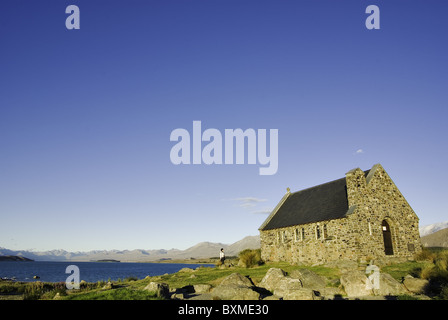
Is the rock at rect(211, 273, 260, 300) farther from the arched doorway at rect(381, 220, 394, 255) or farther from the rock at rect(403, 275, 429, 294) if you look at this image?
the arched doorway at rect(381, 220, 394, 255)

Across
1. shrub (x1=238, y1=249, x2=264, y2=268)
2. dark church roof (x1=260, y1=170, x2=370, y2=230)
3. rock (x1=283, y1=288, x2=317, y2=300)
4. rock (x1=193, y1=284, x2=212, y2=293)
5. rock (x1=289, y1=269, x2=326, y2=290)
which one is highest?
dark church roof (x1=260, y1=170, x2=370, y2=230)

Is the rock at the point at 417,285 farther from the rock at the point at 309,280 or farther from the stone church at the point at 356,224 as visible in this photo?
the stone church at the point at 356,224

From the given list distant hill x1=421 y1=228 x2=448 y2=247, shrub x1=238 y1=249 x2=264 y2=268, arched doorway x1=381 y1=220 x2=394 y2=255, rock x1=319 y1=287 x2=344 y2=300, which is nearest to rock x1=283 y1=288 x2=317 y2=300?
rock x1=319 y1=287 x2=344 y2=300

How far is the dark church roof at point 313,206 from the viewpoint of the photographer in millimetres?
32625

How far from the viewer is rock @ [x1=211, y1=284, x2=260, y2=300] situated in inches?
582

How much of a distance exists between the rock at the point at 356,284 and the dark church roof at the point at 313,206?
13465 millimetres

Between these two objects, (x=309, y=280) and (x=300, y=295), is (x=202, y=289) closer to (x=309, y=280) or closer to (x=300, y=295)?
(x=309, y=280)

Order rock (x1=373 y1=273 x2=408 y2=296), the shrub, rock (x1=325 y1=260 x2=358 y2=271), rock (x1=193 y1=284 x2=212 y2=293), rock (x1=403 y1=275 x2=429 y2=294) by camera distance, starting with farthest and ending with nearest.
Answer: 1. the shrub
2. rock (x1=325 y1=260 x2=358 y2=271)
3. rock (x1=193 y1=284 x2=212 y2=293)
4. rock (x1=403 y1=275 x2=429 y2=294)
5. rock (x1=373 y1=273 x2=408 y2=296)

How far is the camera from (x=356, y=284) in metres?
16.7

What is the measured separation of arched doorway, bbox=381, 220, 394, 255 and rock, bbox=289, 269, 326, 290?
582 inches

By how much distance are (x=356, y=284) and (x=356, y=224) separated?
14064mm
